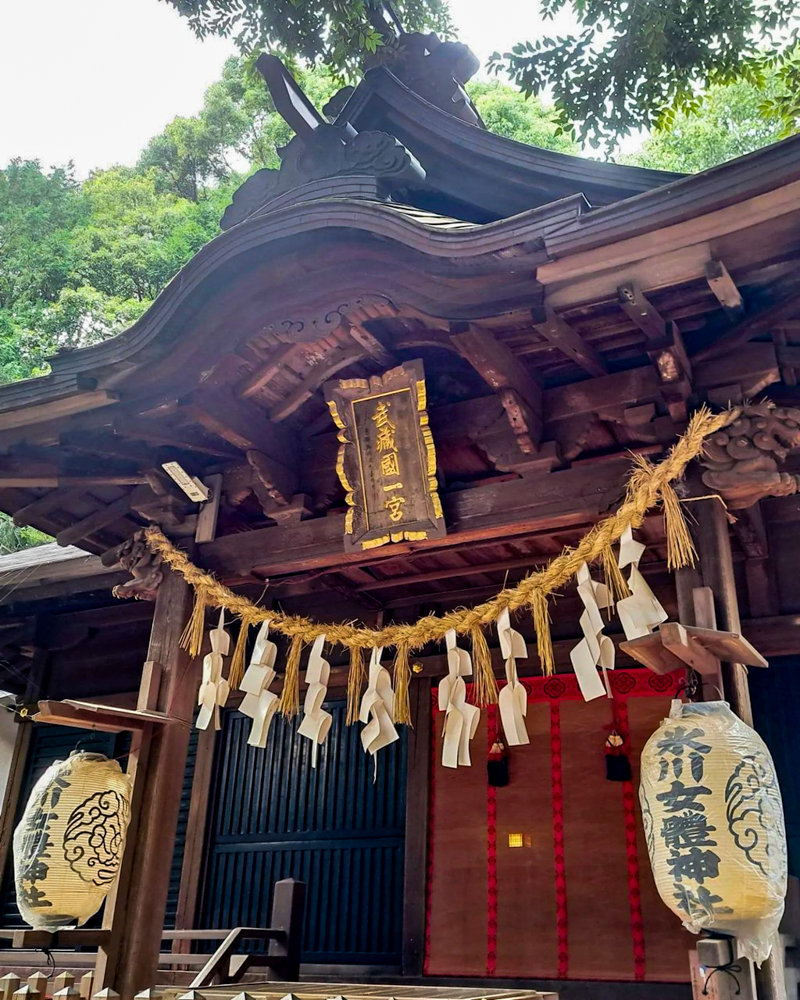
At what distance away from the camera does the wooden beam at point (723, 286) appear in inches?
146

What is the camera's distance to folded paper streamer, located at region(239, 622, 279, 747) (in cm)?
553

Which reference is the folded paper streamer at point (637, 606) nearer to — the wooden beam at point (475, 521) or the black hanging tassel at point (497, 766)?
the wooden beam at point (475, 521)

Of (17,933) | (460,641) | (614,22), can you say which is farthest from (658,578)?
(614,22)

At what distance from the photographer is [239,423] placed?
5.32 m

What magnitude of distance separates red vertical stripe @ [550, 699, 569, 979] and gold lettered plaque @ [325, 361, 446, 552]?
2.36 metres

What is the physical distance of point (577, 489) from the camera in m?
4.78

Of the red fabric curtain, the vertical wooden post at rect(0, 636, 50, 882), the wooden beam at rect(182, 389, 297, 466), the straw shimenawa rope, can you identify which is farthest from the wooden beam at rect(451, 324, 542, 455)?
the vertical wooden post at rect(0, 636, 50, 882)

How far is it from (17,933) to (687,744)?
3.33m

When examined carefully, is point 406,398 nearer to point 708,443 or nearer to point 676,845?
point 708,443

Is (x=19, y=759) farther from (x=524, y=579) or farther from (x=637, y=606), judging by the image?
(x=637, y=606)

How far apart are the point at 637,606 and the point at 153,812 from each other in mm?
3052

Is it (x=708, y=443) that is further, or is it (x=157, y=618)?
(x=157, y=618)

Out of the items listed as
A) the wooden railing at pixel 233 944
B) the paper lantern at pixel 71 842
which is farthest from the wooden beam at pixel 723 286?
the wooden railing at pixel 233 944

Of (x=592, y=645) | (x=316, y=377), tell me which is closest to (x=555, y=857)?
(x=592, y=645)
